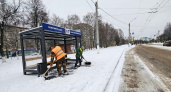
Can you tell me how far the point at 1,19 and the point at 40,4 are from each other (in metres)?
7.47

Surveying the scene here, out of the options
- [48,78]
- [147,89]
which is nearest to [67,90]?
[48,78]

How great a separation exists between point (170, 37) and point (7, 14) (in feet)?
245

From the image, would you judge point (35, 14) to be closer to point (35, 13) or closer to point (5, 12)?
point (35, 13)

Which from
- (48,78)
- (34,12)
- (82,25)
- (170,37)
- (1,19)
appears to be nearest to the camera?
(48,78)

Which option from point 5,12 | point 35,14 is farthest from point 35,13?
point 5,12

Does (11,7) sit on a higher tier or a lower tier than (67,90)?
higher

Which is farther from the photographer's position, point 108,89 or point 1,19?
point 1,19

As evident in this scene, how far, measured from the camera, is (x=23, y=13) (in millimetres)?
15984

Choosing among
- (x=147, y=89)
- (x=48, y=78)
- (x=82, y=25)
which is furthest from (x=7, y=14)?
(x=82, y=25)

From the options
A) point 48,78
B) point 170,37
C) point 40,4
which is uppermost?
point 40,4

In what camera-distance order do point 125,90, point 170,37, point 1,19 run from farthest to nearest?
1. point 170,37
2. point 1,19
3. point 125,90

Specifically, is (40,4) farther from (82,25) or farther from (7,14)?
(82,25)

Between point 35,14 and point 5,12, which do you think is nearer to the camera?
point 5,12

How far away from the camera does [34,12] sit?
1852 centimetres
